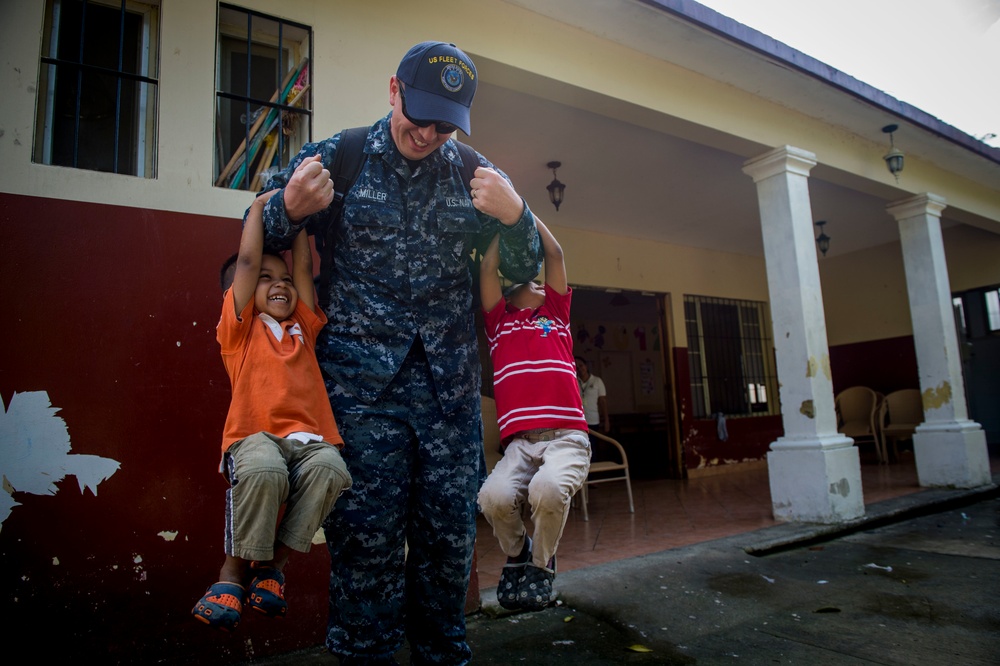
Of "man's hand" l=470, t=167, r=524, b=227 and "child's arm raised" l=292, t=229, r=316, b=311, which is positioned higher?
"man's hand" l=470, t=167, r=524, b=227

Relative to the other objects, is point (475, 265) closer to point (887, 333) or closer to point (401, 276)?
point (401, 276)

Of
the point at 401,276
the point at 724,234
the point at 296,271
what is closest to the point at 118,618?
the point at 296,271

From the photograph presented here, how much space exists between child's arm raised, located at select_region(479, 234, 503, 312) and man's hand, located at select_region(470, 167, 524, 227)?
0.18 meters

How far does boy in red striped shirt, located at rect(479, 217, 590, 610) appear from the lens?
2029 mm

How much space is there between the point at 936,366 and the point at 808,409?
3.17 m

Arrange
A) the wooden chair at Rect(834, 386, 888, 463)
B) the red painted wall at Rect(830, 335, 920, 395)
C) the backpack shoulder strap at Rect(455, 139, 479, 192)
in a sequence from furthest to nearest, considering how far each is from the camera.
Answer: the red painted wall at Rect(830, 335, 920, 395)
the wooden chair at Rect(834, 386, 888, 463)
the backpack shoulder strap at Rect(455, 139, 479, 192)

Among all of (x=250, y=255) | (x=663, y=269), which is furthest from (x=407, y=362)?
(x=663, y=269)

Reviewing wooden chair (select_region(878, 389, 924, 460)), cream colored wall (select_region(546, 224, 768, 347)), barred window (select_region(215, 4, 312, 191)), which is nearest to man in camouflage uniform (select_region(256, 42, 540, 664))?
barred window (select_region(215, 4, 312, 191))

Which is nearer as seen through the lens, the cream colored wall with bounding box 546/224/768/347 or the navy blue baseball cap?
the navy blue baseball cap

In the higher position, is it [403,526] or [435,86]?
[435,86]

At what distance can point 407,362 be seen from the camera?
188 centimetres

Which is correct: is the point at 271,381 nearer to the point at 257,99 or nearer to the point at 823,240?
the point at 257,99

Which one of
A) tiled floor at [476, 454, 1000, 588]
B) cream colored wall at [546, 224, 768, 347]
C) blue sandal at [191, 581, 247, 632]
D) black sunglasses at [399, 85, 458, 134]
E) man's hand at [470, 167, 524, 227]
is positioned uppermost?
cream colored wall at [546, 224, 768, 347]

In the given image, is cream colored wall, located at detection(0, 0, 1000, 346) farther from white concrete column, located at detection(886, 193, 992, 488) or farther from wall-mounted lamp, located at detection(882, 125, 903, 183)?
white concrete column, located at detection(886, 193, 992, 488)
